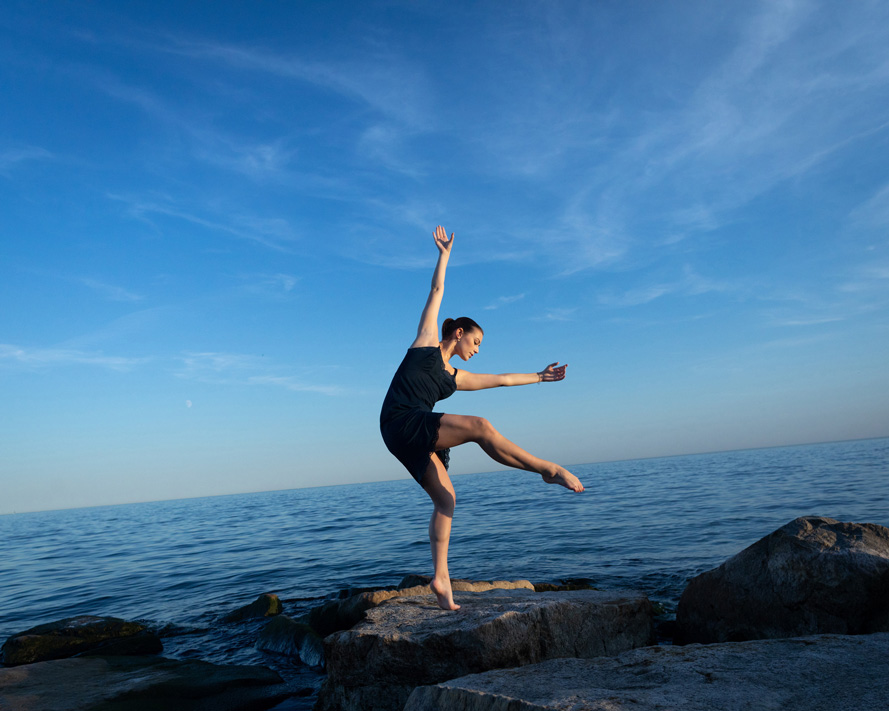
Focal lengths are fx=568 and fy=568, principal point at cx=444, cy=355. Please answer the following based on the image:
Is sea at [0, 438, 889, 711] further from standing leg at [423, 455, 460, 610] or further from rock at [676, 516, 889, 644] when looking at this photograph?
rock at [676, 516, 889, 644]

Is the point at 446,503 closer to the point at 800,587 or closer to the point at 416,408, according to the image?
the point at 416,408

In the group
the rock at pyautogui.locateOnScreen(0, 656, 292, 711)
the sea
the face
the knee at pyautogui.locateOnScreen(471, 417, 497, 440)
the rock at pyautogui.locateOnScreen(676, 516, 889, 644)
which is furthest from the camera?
the sea

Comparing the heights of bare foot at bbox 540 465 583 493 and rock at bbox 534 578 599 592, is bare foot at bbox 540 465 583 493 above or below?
above

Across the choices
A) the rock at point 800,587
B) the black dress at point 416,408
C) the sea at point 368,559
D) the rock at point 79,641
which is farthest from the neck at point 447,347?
the rock at point 79,641

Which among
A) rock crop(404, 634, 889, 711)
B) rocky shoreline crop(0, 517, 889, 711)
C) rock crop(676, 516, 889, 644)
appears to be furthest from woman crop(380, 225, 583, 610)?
rock crop(676, 516, 889, 644)

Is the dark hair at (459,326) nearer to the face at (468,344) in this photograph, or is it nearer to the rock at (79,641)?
the face at (468,344)

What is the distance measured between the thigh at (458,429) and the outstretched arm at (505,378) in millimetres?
729

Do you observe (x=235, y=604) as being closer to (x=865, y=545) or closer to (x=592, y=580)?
(x=592, y=580)

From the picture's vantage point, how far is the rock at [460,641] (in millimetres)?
3580

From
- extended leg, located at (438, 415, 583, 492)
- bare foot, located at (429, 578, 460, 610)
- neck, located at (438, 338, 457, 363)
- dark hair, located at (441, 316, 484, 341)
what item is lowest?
bare foot, located at (429, 578, 460, 610)

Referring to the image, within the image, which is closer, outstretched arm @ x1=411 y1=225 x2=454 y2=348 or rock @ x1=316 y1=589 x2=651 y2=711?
rock @ x1=316 y1=589 x2=651 y2=711

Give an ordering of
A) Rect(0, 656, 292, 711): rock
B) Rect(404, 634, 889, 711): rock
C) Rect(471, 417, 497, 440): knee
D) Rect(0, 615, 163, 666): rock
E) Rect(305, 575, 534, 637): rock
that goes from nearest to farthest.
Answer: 1. Rect(404, 634, 889, 711): rock
2. Rect(471, 417, 497, 440): knee
3. Rect(0, 656, 292, 711): rock
4. Rect(305, 575, 534, 637): rock
5. Rect(0, 615, 163, 666): rock

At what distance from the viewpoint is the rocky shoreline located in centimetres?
250

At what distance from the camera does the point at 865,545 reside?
4.45m
